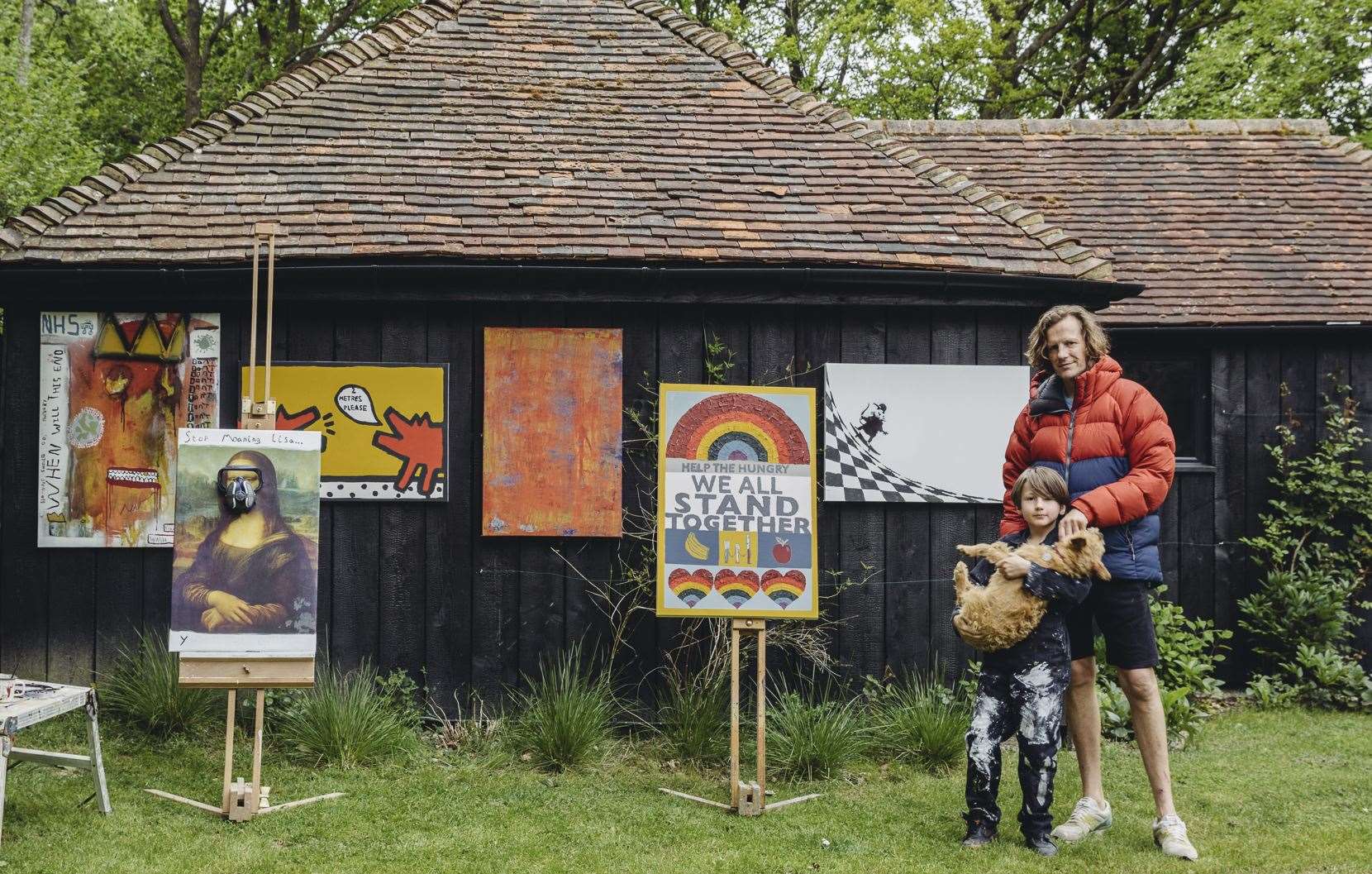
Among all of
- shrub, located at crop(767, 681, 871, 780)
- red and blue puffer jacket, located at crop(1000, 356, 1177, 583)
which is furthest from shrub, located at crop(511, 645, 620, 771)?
red and blue puffer jacket, located at crop(1000, 356, 1177, 583)

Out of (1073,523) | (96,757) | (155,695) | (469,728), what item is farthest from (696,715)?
(155,695)

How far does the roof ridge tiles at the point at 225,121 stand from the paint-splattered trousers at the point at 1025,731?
5.91 m

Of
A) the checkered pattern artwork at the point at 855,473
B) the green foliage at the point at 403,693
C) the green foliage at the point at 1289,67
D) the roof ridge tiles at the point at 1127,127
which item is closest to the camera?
the green foliage at the point at 403,693

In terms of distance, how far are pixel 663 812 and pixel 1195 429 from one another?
604 cm

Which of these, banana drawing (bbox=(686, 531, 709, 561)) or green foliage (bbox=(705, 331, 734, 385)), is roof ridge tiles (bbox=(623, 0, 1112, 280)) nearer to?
green foliage (bbox=(705, 331, 734, 385))

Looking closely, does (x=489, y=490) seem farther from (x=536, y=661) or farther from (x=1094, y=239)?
(x=1094, y=239)

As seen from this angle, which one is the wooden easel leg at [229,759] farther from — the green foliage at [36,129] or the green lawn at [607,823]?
the green foliage at [36,129]

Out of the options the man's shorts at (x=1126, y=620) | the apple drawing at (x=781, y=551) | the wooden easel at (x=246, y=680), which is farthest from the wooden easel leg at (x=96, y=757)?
the man's shorts at (x=1126, y=620)

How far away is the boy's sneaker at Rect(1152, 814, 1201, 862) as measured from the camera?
13.4 feet

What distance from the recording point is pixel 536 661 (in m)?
6.04

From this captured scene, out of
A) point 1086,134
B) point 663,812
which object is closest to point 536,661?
point 663,812

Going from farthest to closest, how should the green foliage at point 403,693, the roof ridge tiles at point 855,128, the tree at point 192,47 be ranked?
1. the tree at point 192,47
2. the roof ridge tiles at point 855,128
3. the green foliage at point 403,693

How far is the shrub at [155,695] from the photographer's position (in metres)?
5.59

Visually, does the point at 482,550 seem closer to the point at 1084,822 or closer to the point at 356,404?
the point at 356,404
